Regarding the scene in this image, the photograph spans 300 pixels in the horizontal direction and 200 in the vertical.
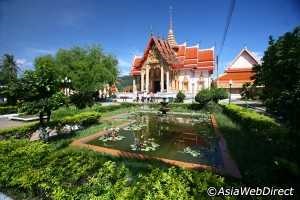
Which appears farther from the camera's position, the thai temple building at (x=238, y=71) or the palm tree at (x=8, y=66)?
the palm tree at (x=8, y=66)

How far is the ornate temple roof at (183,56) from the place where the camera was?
34750 millimetres

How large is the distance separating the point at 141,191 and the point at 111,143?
6.45 meters

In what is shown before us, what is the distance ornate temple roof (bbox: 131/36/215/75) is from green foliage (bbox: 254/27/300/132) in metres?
28.9

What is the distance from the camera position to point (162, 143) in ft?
31.1

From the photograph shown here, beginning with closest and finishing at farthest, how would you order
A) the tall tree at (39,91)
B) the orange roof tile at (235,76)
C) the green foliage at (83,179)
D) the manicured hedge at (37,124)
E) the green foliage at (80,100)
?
the green foliage at (83,179), the tall tree at (39,91), the manicured hedge at (37,124), the green foliage at (80,100), the orange roof tile at (235,76)

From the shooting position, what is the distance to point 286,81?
4.55 m

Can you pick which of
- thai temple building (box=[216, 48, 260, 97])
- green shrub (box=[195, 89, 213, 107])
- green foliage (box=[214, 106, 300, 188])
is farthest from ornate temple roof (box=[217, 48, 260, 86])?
green foliage (box=[214, 106, 300, 188])

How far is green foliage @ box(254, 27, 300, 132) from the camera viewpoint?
3.87 meters

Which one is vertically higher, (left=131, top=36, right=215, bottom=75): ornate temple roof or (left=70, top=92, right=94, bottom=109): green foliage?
(left=131, top=36, right=215, bottom=75): ornate temple roof

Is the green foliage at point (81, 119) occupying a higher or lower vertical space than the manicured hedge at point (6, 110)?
higher

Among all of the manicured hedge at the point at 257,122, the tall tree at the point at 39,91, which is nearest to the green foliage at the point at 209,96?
the manicured hedge at the point at 257,122

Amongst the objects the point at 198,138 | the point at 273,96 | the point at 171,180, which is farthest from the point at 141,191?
the point at 198,138

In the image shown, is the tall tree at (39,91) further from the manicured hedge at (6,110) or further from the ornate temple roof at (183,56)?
the ornate temple roof at (183,56)

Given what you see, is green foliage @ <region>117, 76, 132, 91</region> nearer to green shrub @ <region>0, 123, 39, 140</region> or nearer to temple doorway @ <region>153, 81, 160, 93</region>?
temple doorway @ <region>153, 81, 160, 93</region>
